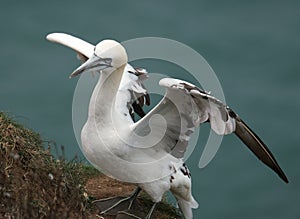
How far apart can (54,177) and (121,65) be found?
6.39 feet

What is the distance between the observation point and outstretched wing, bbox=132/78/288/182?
630cm

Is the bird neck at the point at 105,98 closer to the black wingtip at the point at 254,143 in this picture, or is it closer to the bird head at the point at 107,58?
the bird head at the point at 107,58

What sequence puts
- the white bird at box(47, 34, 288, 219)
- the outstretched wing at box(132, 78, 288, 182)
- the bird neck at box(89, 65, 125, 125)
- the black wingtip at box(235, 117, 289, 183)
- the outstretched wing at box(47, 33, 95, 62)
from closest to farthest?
the outstretched wing at box(132, 78, 288, 182), the black wingtip at box(235, 117, 289, 183), the white bird at box(47, 34, 288, 219), the bird neck at box(89, 65, 125, 125), the outstretched wing at box(47, 33, 95, 62)

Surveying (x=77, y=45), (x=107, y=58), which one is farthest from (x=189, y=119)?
(x=77, y=45)

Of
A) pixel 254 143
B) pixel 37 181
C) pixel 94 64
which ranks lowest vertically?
pixel 37 181

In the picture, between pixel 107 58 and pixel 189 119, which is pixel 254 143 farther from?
pixel 107 58

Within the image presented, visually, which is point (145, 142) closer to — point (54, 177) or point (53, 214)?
point (54, 177)

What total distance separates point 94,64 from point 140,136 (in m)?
0.74

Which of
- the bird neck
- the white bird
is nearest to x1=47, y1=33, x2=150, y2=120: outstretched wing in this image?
the white bird

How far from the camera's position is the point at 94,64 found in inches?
268

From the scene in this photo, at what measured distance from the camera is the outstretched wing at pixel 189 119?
6.30m

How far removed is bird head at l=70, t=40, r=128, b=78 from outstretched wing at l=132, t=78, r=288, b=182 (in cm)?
54

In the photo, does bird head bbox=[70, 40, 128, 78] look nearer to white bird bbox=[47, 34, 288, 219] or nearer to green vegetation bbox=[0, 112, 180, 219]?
white bird bbox=[47, 34, 288, 219]

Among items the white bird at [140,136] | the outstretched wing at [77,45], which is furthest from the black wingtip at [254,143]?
the outstretched wing at [77,45]
